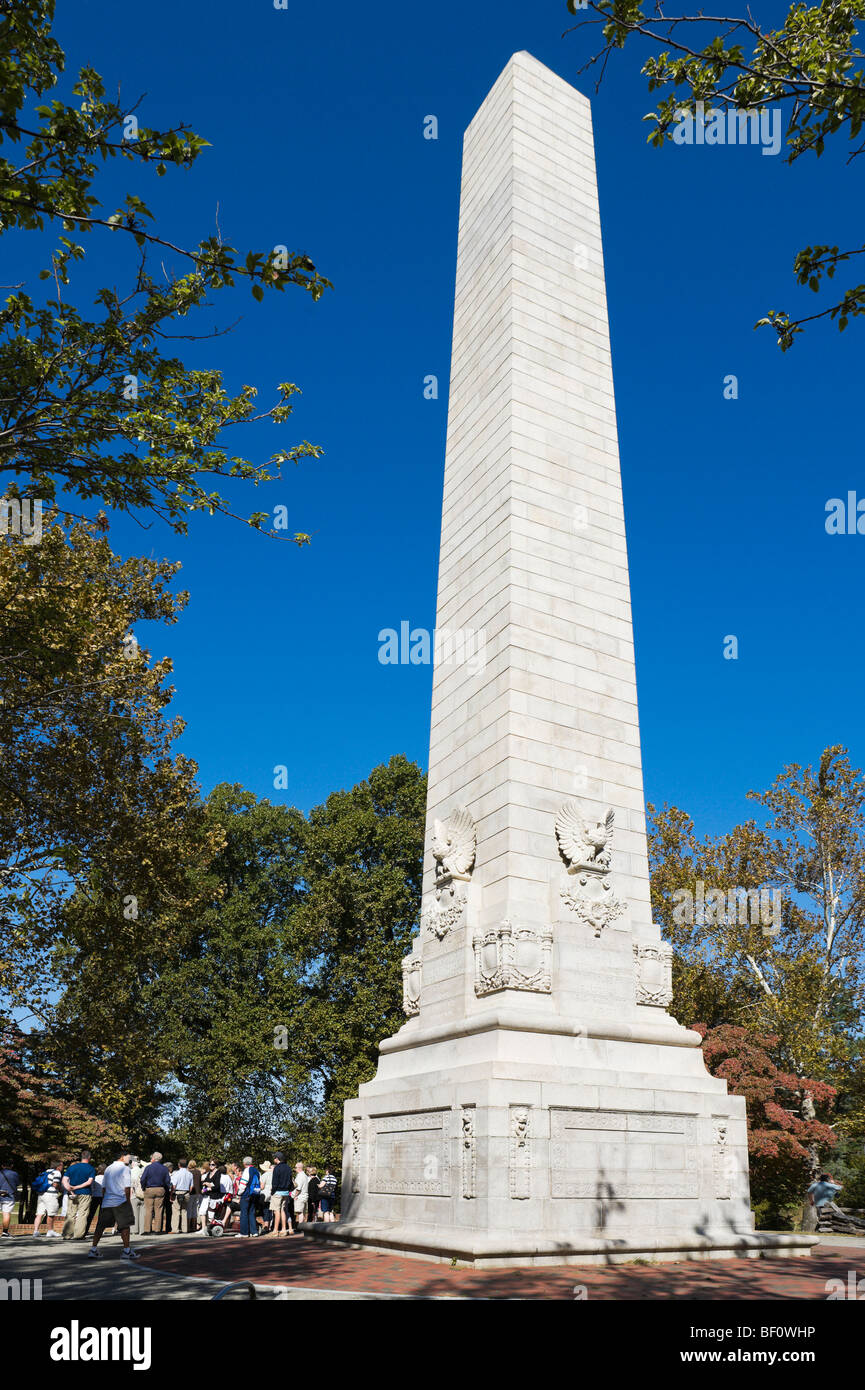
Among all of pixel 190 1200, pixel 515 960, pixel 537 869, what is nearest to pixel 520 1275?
pixel 515 960

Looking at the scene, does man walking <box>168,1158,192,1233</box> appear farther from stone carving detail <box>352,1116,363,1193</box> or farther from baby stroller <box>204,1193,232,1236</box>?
stone carving detail <box>352,1116,363,1193</box>

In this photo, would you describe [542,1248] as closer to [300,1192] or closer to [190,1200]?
[300,1192]

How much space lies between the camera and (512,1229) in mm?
13398

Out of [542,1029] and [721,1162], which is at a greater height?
[542,1029]

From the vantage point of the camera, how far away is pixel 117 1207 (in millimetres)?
16750

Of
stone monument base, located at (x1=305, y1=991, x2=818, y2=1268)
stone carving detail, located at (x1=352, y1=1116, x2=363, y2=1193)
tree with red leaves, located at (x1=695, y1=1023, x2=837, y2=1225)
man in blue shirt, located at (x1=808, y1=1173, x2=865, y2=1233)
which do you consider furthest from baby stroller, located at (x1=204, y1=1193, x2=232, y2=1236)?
man in blue shirt, located at (x1=808, y1=1173, x2=865, y2=1233)

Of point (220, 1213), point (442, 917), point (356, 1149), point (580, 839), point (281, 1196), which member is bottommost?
point (220, 1213)

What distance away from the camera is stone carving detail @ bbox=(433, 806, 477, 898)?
17156mm

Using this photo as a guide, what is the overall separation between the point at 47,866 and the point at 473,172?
19398 millimetres

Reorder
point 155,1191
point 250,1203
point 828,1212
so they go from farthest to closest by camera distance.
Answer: point 828,1212 < point 155,1191 < point 250,1203

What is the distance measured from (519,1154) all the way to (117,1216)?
727cm

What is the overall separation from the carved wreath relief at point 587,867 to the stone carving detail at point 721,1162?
11.9 ft

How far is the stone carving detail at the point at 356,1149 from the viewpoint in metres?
18.0

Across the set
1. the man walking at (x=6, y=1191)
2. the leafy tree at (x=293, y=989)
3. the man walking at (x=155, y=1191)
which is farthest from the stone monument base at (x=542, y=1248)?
the leafy tree at (x=293, y=989)
